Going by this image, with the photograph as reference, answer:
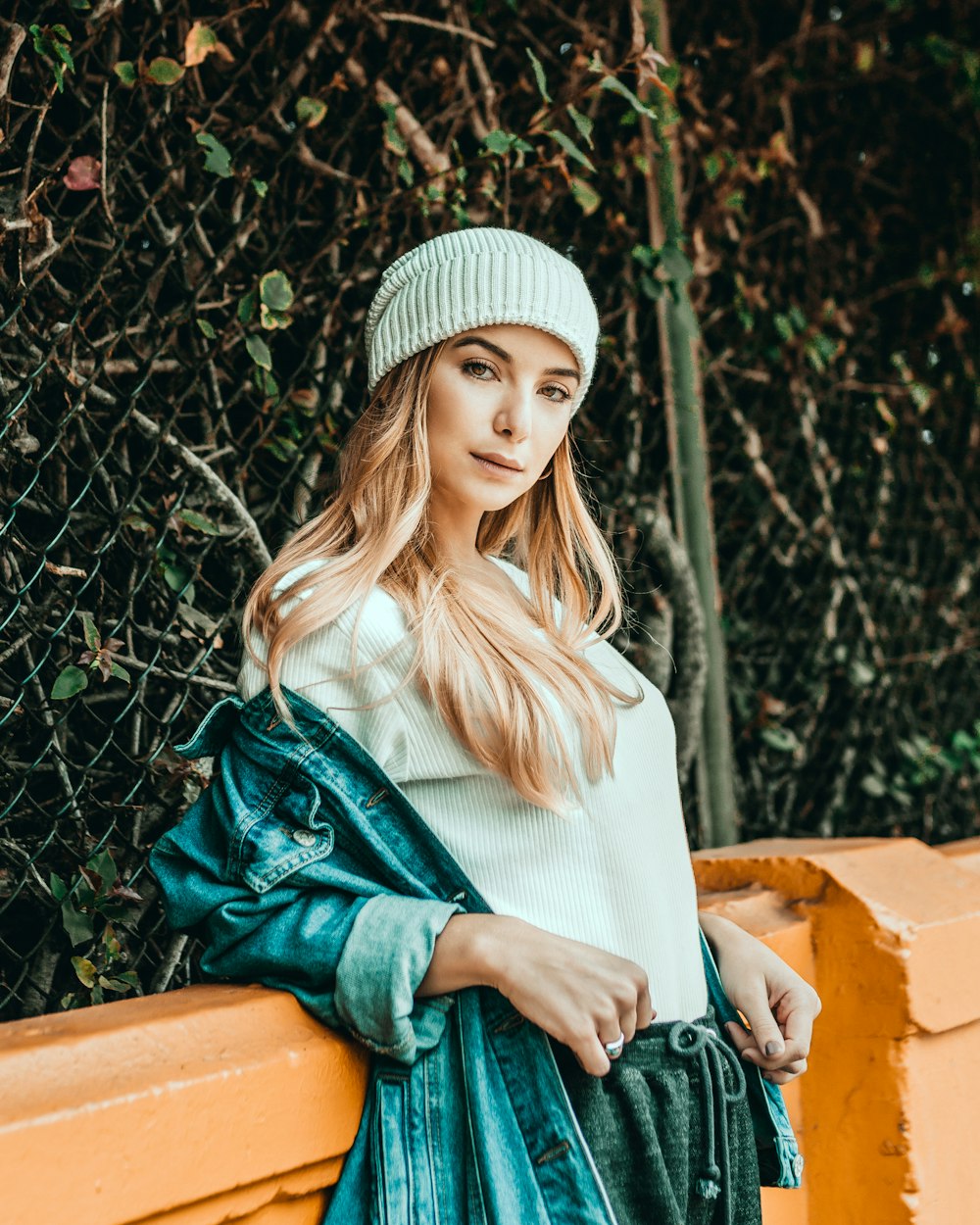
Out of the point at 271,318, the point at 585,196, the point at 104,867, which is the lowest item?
the point at 104,867

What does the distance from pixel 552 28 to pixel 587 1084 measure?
2355 mm

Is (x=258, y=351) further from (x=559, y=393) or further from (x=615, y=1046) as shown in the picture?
(x=615, y=1046)

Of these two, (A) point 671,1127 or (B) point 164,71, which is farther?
(B) point 164,71

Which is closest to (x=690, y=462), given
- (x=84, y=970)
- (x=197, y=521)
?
(x=197, y=521)

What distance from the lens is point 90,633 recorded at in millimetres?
1971

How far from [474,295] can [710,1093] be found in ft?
3.58

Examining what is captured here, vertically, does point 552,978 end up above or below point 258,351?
below

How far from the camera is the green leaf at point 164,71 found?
2053 mm

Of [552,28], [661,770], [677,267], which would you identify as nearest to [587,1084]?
[661,770]

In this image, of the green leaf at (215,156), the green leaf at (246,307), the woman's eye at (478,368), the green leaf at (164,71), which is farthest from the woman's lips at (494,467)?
the green leaf at (164,71)

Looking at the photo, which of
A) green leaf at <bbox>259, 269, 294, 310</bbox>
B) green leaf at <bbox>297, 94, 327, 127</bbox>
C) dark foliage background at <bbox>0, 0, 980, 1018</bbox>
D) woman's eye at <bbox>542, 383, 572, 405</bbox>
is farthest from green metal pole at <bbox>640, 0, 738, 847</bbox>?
woman's eye at <bbox>542, 383, 572, 405</bbox>

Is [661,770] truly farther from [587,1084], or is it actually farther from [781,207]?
[781,207]

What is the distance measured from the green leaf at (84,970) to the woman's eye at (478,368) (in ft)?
3.61

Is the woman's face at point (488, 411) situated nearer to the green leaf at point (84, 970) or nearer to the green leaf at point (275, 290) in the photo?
the green leaf at point (275, 290)
